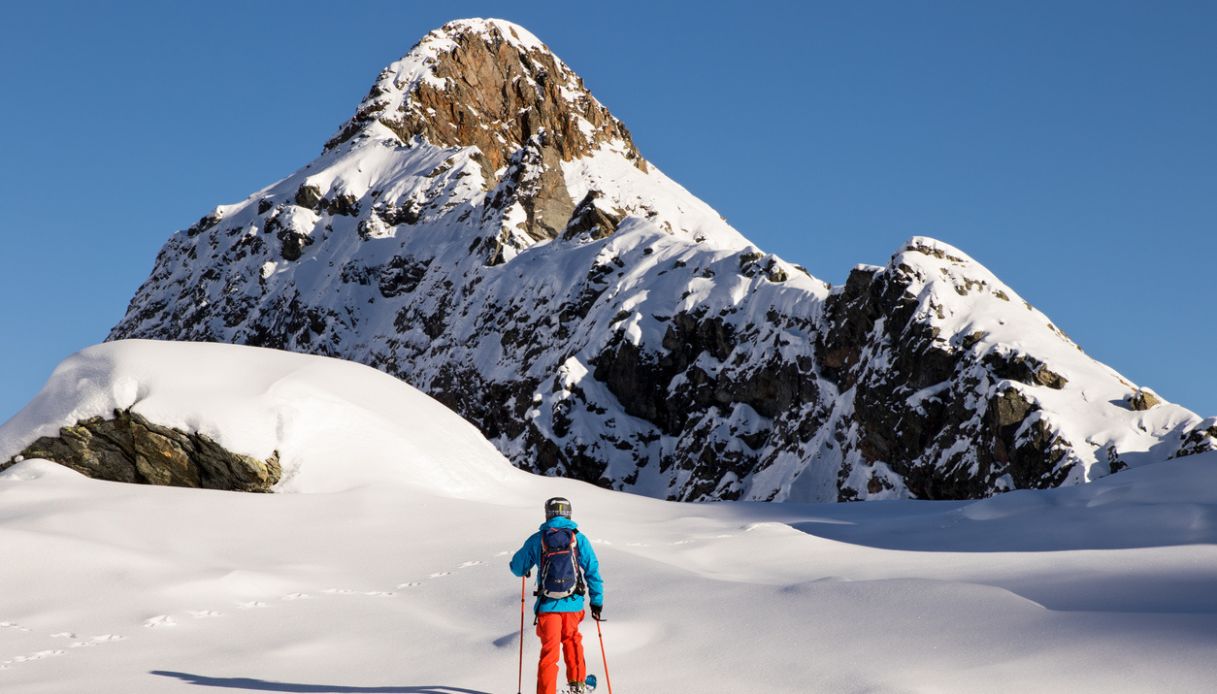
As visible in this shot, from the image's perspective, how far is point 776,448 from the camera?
61.7 metres

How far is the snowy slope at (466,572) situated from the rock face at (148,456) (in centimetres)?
32

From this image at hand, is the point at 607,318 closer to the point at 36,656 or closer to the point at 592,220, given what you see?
the point at 592,220

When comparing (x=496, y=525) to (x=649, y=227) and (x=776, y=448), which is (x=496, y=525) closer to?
(x=776, y=448)

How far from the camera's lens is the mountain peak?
384 feet

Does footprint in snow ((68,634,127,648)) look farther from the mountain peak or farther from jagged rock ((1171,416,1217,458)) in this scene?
the mountain peak

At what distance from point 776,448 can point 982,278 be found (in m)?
13.2

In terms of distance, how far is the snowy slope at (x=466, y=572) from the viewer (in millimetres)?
10539

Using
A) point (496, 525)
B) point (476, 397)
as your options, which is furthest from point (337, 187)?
point (496, 525)

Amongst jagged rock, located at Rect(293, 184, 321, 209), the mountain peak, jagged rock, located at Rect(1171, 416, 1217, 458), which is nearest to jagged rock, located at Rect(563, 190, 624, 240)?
the mountain peak

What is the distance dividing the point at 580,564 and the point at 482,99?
11472 centimetres

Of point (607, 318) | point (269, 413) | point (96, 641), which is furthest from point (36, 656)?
point (607, 318)

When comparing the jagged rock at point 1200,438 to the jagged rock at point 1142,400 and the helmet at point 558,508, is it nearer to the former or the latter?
the jagged rock at point 1142,400

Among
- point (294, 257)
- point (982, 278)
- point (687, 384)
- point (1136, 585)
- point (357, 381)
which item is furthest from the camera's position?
point (294, 257)

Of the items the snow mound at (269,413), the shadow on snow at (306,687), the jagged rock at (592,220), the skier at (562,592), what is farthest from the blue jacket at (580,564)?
the jagged rock at (592,220)
